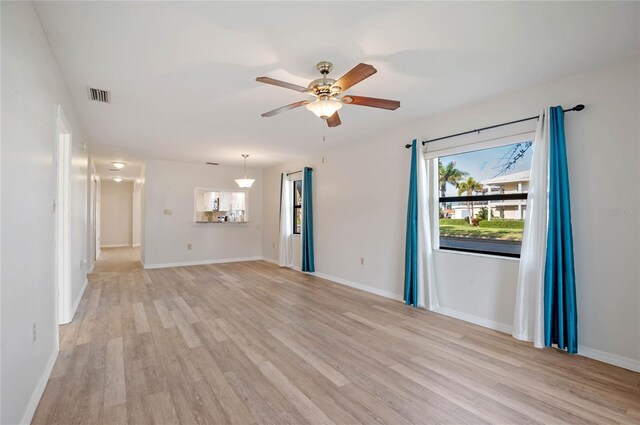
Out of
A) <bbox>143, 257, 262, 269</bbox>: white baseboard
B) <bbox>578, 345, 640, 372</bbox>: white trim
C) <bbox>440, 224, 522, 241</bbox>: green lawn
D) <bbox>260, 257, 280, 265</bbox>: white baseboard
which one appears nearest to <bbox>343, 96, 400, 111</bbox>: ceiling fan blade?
<bbox>440, 224, 522, 241</bbox>: green lawn

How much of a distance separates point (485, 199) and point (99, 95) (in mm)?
4442

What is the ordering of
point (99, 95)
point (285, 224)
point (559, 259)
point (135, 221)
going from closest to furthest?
point (559, 259)
point (99, 95)
point (285, 224)
point (135, 221)

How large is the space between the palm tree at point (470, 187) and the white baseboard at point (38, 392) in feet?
13.7

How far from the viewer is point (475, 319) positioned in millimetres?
3400

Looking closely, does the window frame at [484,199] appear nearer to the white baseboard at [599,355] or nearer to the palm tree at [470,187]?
the palm tree at [470,187]

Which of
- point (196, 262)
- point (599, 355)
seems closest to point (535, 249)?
point (599, 355)

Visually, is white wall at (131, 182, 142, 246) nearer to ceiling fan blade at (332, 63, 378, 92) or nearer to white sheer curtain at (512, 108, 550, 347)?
→ ceiling fan blade at (332, 63, 378, 92)

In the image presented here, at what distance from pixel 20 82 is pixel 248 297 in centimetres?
344

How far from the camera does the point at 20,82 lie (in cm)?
166

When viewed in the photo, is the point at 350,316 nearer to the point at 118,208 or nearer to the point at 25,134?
the point at 25,134

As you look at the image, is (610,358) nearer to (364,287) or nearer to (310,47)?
(364,287)

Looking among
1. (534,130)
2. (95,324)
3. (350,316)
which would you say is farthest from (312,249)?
(534,130)

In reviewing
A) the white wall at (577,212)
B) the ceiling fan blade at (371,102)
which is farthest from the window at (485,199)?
the ceiling fan blade at (371,102)

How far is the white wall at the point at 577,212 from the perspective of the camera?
2445 millimetres
